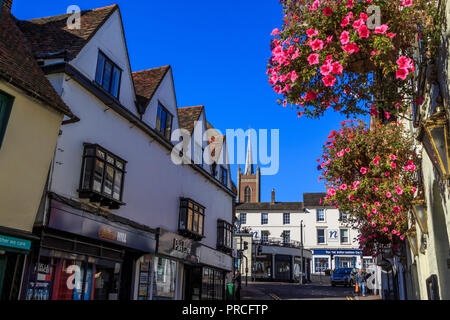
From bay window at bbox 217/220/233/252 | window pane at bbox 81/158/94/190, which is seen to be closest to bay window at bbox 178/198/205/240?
bay window at bbox 217/220/233/252

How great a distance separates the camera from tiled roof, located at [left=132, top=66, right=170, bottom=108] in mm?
17047

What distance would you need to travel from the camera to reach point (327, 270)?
186 feet

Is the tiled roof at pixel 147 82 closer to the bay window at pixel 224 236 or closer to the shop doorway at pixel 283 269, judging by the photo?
the bay window at pixel 224 236

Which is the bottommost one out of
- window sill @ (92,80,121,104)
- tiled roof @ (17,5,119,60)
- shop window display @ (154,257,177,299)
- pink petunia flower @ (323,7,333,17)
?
shop window display @ (154,257,177,299)

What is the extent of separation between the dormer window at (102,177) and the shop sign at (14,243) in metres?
2.51

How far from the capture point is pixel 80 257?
12.0 m

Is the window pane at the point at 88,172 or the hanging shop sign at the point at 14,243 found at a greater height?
the window pane at the point at 88,172

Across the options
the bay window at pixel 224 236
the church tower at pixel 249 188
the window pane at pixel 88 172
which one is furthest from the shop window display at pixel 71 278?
the church tower at pixel 249 188

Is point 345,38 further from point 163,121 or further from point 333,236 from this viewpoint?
point 333,236

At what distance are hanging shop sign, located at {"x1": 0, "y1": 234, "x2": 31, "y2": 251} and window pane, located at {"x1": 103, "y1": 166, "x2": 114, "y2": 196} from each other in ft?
11.2

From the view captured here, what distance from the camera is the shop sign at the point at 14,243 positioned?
9.16 m

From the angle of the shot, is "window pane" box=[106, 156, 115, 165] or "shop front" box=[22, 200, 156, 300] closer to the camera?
"shop front" box=[22, 200, 156, 300]

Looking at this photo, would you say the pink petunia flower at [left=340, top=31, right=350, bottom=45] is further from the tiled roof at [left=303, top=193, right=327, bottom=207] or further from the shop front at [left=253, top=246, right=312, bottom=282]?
the tiled roof at [left=303, top=193, right=327, bottom=207]

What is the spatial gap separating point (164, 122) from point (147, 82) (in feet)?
6.52
